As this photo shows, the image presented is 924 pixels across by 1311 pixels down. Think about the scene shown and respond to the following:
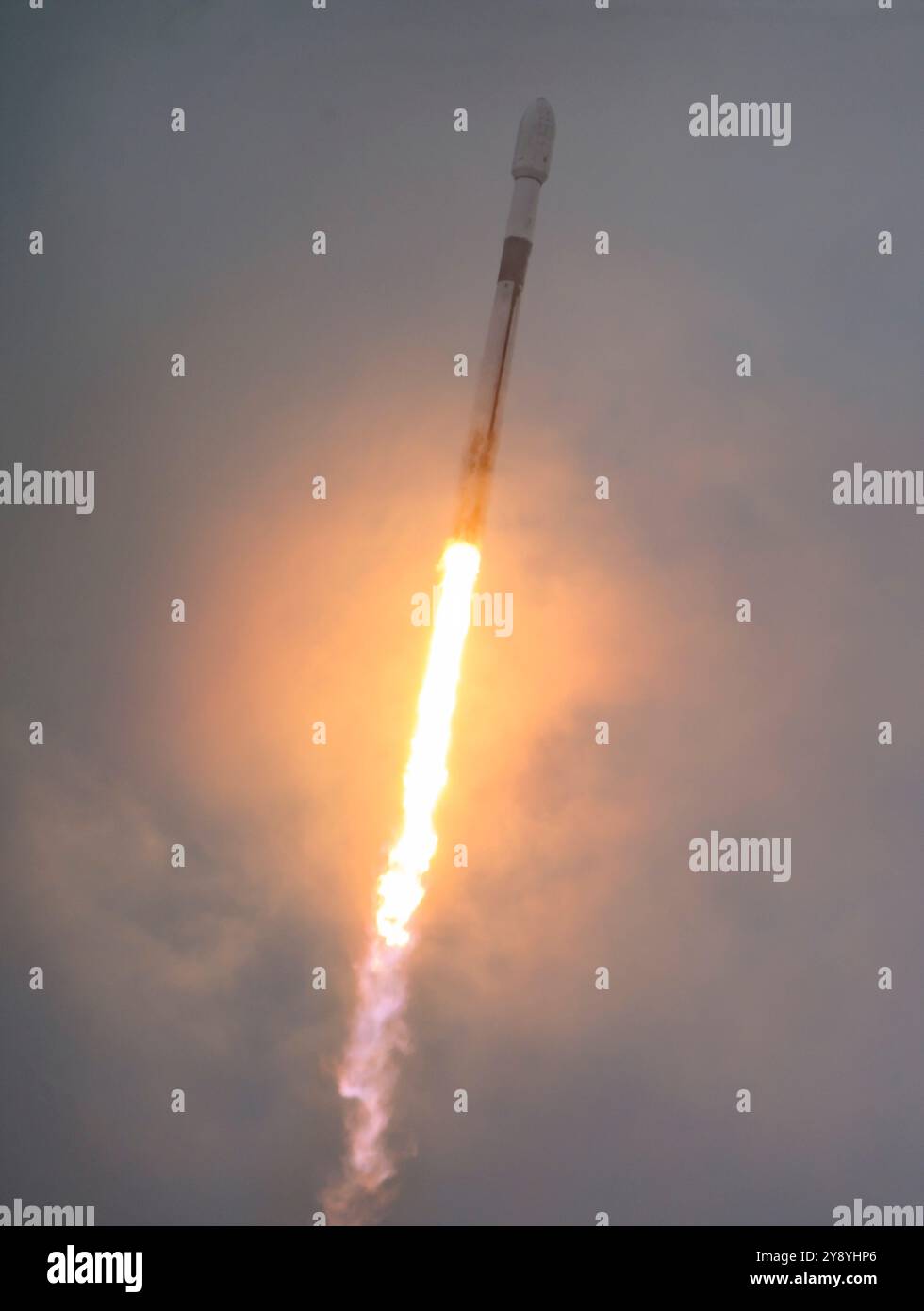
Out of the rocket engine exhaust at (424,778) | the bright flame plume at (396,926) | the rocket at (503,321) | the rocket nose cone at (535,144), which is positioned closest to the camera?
the rocket at (503,321)

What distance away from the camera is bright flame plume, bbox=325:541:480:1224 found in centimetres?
3791

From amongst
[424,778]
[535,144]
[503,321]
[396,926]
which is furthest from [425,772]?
[535,144]

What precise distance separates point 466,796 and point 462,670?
3.30 metres

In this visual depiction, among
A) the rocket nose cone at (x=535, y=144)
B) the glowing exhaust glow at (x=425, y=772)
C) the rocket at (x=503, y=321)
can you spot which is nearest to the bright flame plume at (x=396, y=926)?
the glowing exhaust glow at (x=425, y=772)

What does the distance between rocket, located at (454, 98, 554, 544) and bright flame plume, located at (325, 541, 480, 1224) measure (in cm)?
113

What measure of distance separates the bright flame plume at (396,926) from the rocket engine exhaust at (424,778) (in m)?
0.02

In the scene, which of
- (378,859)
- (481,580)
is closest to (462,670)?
(481,580)

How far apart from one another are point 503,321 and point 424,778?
10743 mm

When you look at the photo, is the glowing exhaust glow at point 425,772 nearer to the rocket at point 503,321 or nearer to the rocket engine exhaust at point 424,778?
the rocket engine exhaust at point 424,778

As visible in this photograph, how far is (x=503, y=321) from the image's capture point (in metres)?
35.2

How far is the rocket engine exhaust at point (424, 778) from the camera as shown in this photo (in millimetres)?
35188
